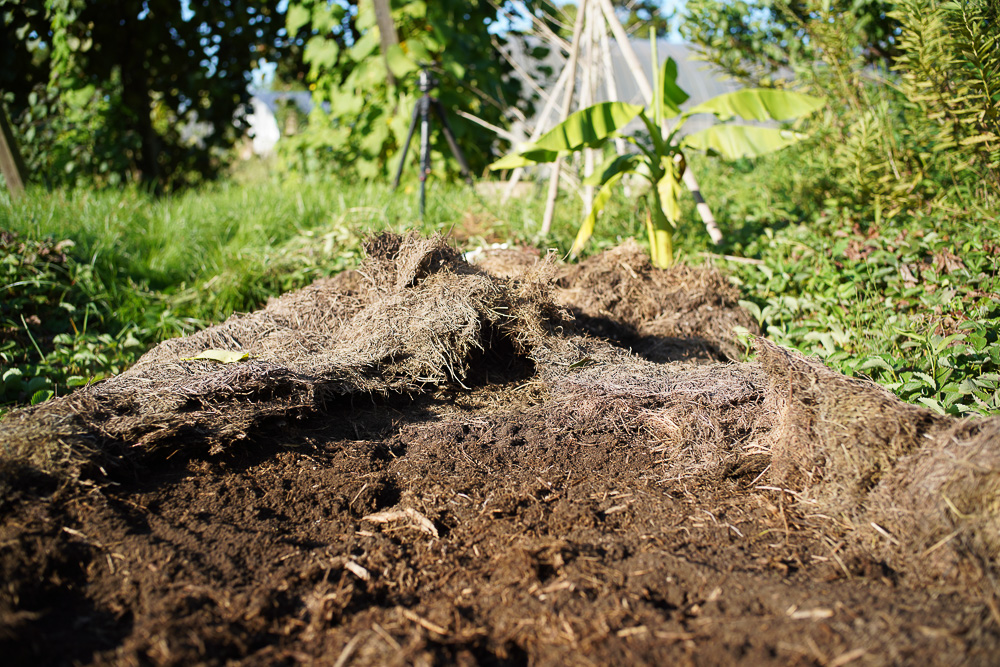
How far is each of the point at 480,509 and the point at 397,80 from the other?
228 inches

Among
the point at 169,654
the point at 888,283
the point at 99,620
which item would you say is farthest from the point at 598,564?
the point at 888,283

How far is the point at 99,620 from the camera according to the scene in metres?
1.41

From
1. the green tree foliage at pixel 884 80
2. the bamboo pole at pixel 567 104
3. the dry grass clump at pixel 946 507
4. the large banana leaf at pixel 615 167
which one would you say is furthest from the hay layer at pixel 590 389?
the green tree foliage at pixel 884 80

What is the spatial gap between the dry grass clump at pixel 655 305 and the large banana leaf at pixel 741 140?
95 cm

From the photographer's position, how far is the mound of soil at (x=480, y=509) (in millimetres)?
1349

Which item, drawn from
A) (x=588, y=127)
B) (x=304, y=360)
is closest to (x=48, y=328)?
(x=304, y=360)

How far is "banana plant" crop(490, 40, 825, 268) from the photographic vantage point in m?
3.92

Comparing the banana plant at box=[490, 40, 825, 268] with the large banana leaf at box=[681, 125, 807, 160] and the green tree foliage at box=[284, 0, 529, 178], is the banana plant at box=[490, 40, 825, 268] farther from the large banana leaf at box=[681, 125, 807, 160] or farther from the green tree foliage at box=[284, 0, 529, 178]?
the green tree foliage at box=[284, 0, 529, 178]

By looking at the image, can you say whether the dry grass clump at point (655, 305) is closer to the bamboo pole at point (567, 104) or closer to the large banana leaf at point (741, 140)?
the bamboo pole at point (567, 104)

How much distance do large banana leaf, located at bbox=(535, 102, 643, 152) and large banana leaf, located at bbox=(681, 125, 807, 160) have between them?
0.48 meters

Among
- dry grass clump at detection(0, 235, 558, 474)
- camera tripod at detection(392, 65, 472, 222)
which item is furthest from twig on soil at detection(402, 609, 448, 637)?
camera tripod at detection(392, 65, 472, 222)

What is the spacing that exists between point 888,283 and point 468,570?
3.06 meters

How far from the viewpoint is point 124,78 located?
25.3 feet

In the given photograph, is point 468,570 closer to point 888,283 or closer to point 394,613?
point 394,613
